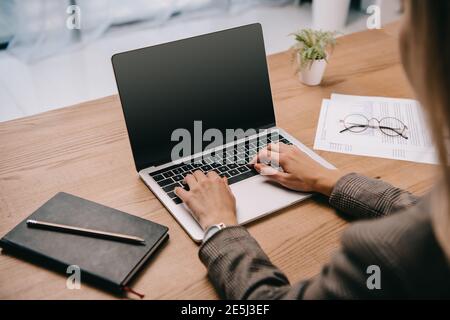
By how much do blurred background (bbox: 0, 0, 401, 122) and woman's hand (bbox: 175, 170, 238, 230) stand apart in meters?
1.66

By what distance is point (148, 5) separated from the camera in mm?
3195

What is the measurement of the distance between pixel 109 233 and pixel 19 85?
6.80ft

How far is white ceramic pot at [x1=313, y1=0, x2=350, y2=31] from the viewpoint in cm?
289

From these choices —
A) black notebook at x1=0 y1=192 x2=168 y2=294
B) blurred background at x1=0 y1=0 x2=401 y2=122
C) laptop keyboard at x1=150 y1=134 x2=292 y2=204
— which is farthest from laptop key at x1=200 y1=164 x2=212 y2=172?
blurred background at x1=0 y1=0 x2=401 y2=122

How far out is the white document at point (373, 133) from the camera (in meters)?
1.02

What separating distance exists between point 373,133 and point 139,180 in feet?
2.02

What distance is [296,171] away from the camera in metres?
0.89

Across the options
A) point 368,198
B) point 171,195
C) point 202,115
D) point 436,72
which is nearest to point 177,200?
point 171,195

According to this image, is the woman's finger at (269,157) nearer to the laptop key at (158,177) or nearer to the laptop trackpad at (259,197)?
the laptop trackpad at (259,197)

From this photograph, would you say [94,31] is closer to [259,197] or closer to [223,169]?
[223,169]

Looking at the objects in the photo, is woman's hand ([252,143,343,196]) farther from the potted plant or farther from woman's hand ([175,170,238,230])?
the potted plant
